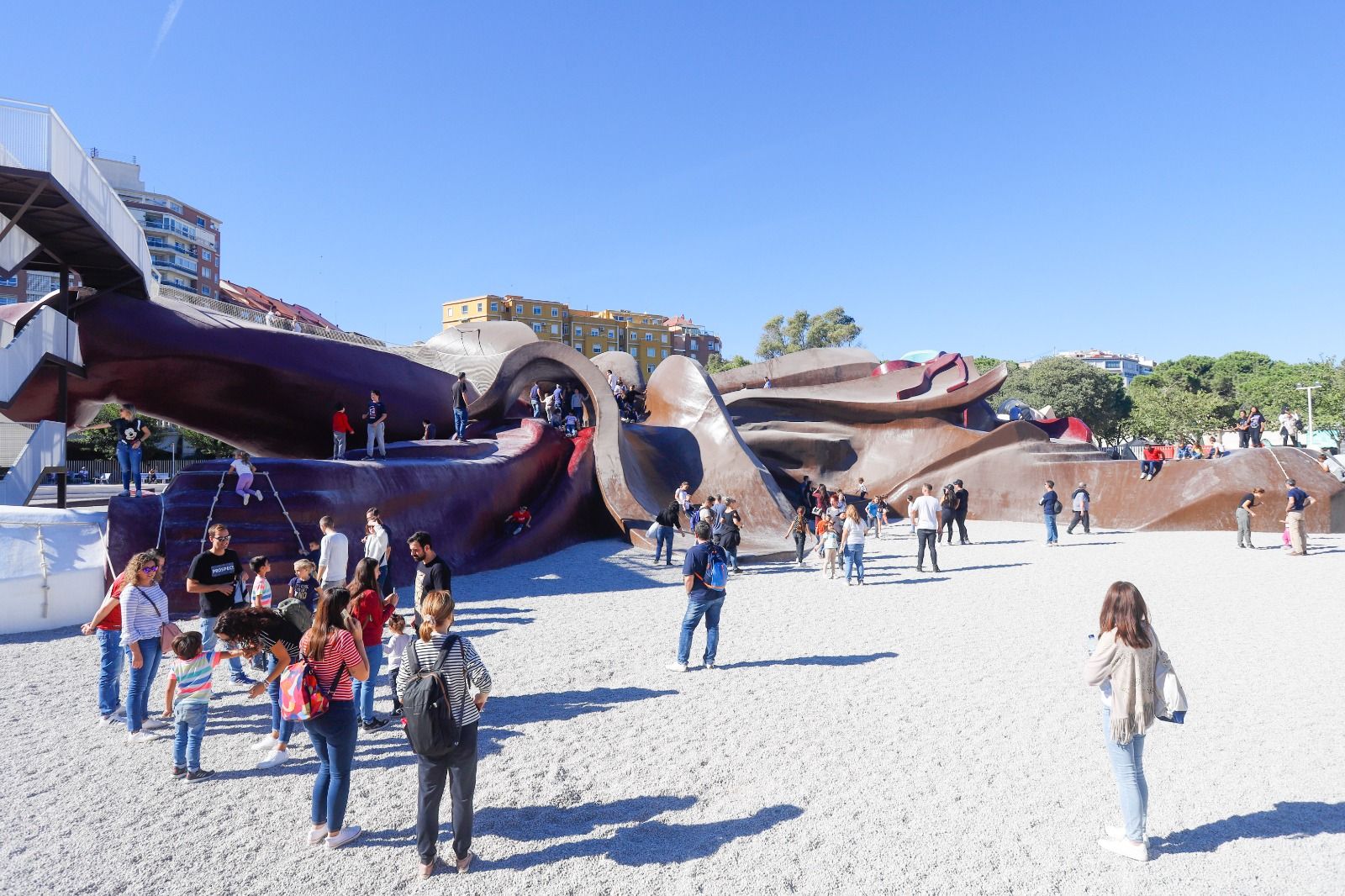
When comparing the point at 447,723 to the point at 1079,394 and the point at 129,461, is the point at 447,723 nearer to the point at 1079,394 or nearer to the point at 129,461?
the point at 129,461

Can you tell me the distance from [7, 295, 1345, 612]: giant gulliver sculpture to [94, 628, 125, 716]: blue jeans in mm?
3928

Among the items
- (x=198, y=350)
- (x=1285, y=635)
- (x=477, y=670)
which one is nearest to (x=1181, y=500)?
(x=1285, y=635)

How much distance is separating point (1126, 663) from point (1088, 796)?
3.78ft

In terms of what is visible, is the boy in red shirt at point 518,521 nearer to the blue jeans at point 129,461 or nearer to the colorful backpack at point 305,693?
the blue jeans at point 129,461

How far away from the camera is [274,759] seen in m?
4.83

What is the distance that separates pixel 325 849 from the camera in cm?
376

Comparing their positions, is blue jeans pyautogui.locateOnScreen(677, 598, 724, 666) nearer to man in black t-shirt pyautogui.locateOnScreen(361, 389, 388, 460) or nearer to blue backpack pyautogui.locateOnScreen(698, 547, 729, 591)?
blue backpack pyautogui.locateOnScreen(698, 547, 729, 591)

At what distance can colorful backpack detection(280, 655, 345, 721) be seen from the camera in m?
3.50

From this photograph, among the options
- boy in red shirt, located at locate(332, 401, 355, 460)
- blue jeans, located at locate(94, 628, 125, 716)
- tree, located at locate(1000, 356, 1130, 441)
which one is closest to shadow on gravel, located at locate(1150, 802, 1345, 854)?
blue jeans, located at locate(94, 628, 125, 716)

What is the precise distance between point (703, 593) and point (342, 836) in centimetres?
370

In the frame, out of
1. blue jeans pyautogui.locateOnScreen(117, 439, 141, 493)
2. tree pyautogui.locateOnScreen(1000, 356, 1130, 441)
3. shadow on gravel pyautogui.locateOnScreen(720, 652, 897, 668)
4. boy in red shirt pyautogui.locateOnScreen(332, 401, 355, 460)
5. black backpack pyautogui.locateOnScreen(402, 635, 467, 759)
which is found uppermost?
tree pyautogui.locateOnScreen(1000, 356, 1130, 441)

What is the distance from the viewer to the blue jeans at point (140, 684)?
5.20m

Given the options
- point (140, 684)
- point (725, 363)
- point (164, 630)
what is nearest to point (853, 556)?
point (164, 630)

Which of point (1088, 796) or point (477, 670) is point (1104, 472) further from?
point (477, 670)
